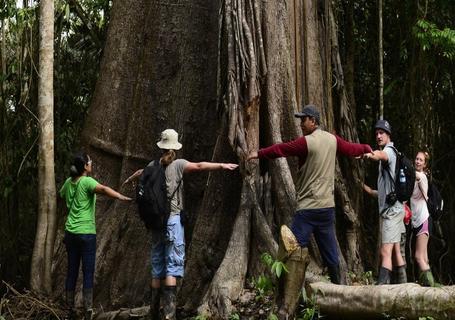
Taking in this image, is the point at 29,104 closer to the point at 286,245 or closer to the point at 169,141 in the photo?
the point at 169,141

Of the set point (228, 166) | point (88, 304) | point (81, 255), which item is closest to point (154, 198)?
point (228, 166)

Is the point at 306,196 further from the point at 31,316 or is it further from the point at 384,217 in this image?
the point at 31,316

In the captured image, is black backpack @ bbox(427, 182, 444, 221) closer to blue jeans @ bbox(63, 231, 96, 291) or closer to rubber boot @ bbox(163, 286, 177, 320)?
rubber boot @ bbox(163, 286, 177, 320)

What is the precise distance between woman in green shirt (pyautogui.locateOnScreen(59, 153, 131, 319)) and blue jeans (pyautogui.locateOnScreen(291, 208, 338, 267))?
1.91m

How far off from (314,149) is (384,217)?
3.66 ft

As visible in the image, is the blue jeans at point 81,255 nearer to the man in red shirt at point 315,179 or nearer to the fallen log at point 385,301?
the man in red shirt at point 315,179

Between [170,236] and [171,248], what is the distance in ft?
0.35

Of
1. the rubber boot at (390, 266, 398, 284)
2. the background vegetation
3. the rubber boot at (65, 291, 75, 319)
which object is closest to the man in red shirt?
the rubber boot at (390, 266, 398, 284)

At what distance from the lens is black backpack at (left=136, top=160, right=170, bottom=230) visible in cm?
809

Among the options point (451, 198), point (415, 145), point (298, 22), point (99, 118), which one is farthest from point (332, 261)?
point (451, 198)

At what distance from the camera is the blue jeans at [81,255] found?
29.4ft

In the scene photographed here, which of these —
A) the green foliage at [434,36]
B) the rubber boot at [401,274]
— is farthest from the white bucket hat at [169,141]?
the green foliage at [434,36]

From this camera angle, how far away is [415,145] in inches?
520

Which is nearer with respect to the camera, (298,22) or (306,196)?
(306,196)
